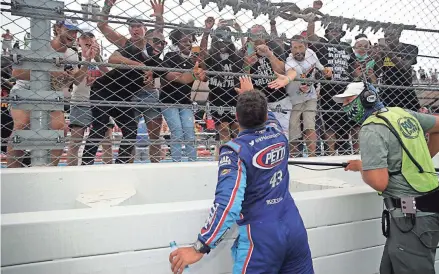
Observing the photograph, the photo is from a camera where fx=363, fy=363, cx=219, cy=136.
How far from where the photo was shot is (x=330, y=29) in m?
2.59

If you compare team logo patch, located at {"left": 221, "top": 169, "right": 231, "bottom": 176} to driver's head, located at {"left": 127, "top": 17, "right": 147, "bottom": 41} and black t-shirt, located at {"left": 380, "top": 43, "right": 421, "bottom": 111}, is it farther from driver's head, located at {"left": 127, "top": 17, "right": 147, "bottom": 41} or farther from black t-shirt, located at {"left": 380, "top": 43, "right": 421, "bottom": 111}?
black t-shirt, located at {"left": 380, "top": 43, "right": 421, "bottom": 111}

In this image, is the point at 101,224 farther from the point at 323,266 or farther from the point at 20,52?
the point at 323,266

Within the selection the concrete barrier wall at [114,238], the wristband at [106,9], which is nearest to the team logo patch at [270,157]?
the concrete barrier wall at [114,238]

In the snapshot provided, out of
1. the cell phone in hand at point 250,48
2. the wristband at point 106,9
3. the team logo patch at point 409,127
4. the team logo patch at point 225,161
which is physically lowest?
the team logo patch at point 225,161

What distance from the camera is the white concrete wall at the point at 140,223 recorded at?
3.89 feet

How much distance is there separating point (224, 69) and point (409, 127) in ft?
4.82

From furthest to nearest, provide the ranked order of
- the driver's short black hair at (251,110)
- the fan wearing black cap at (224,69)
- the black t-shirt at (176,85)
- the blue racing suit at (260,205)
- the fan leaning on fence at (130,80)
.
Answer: the black t-shirt at (176,85)
the fan wearing black cap at (224,69)
the fan leaning on fence at (130,80)
the driver's short black hair at (251,110)
the blue racing suit at (260,205)

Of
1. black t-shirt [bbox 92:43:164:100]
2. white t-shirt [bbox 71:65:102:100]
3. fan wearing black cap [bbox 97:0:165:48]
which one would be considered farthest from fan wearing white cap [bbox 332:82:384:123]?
white t-shirt [bbox 71:65:102:100]

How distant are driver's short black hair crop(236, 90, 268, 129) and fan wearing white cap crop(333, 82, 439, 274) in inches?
21.1

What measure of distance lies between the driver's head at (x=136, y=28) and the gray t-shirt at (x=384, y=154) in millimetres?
1298

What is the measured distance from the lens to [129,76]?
103 inches

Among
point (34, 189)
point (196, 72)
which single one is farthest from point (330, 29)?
point (34, 189)

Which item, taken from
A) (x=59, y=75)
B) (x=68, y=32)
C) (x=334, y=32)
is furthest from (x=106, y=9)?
(x=334, y=32)

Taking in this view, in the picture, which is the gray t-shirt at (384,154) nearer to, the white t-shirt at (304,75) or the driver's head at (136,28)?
the driver's head at (136,28)
